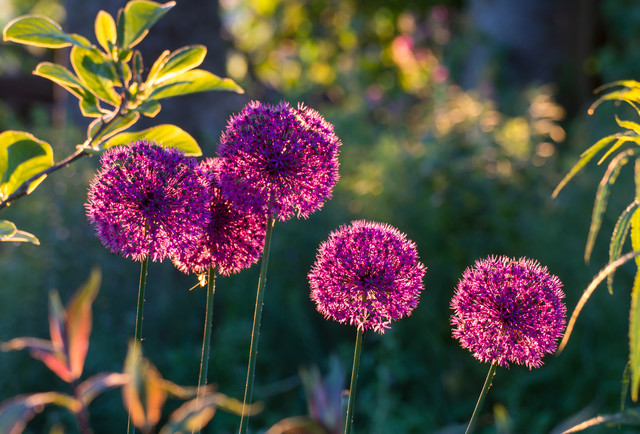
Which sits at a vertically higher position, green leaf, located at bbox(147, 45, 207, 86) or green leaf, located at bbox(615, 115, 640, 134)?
green leaf, located at bbox(147, 45, 207, 86)

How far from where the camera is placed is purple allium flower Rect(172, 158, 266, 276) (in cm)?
99

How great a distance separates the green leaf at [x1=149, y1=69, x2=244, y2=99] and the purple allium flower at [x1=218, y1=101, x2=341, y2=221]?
0.21 ft

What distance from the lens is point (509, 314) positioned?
3.14ft

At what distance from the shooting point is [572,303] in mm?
4035

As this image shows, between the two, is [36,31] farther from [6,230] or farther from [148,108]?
[6,230]

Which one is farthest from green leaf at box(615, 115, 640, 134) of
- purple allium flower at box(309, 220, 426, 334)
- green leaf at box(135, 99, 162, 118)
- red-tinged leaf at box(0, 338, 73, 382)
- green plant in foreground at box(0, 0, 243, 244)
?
red-tinged leaf at box(0, 338, 73, 382)

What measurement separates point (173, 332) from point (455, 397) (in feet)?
5.62

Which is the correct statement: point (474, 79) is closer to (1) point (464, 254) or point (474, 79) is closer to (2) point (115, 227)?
(1) point (464, 254)

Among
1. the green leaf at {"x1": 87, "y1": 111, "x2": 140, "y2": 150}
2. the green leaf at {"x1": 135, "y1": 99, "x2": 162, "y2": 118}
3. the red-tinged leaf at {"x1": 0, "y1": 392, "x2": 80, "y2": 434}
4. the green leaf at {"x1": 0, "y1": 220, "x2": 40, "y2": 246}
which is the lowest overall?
the red-tinged leaf at {"x1": 0, "y1": 392, "x2": 80, "y2": 434}

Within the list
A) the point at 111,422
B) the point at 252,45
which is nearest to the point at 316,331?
the point at 111,422

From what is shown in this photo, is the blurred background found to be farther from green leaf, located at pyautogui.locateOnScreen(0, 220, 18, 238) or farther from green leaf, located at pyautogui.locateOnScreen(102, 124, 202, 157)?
green leaf, located at pyautogui.locateOnScreen(0, 220, 18, 238)

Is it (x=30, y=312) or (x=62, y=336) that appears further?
(x=30, y=312)

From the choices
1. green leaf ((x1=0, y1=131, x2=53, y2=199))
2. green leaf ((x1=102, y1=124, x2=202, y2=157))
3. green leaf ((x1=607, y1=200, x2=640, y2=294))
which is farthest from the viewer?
green leaf ((x1=102, y1=124, x2=202, y2=157))

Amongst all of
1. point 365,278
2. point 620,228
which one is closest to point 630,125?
point 620,228
